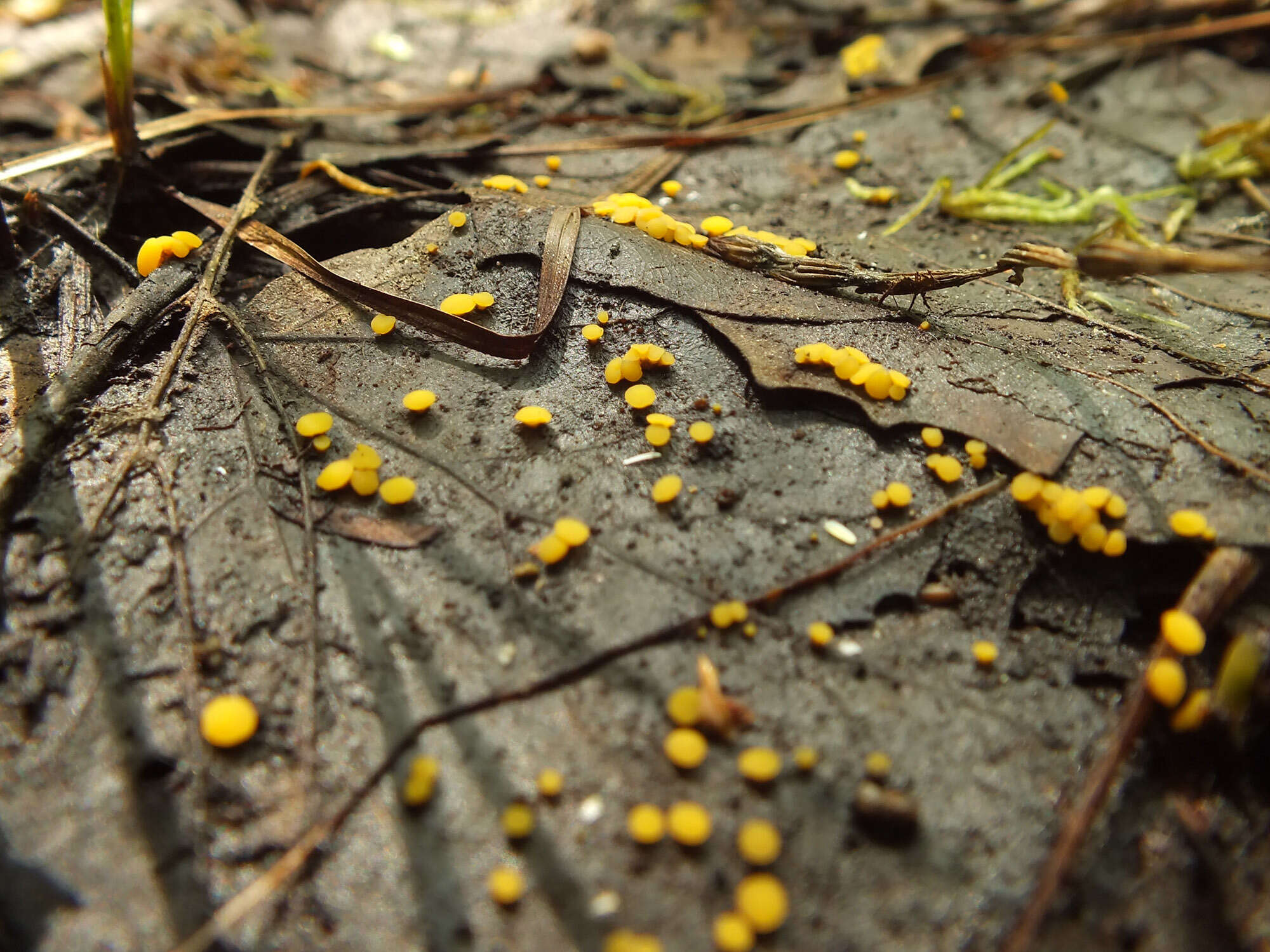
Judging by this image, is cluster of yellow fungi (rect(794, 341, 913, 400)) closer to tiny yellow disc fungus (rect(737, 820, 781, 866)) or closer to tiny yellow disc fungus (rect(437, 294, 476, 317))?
tiny yellow disc fungus (rect(437, 294, 476, 317))

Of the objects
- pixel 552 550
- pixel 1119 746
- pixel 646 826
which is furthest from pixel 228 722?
pixel 1119 746

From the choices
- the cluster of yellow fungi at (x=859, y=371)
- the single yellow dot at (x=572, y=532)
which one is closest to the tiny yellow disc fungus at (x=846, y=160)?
the cluster of yellow fungi at (x=859, y=371)

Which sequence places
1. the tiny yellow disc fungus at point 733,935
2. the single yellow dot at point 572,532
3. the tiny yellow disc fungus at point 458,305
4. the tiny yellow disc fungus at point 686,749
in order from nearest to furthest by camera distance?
the tiny yellow disc fungus at point 733,935
the tiny yellow disc fungus at point 686,749
the single yellow dot at point 572,532
the tiny yellow disc fungus at point 458,305

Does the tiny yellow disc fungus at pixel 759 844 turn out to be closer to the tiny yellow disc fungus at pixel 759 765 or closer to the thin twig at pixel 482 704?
the tiny yellow disc fungus at pixel 759 765

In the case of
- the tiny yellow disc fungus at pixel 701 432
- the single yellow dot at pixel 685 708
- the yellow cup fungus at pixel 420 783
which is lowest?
the single yellow dot at pixel 685 708

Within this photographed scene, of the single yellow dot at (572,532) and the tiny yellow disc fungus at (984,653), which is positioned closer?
the tiny yellow disc fungus at (984,653)

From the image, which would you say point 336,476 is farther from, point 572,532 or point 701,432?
point 701,432
